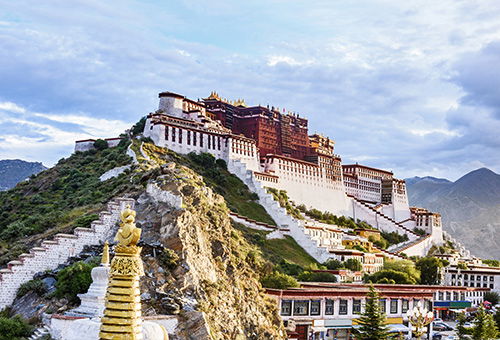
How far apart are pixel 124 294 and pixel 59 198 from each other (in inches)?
2001

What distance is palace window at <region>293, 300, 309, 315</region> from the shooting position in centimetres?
4249

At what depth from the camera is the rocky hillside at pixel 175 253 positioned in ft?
97.6

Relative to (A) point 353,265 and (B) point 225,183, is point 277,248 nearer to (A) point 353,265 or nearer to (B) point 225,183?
(A) point 353,265

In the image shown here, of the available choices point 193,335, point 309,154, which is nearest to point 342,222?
point 309,154

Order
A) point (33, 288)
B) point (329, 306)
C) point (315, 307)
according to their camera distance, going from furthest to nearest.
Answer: point (329, 306) < point (315, 307) < point (33, 288)

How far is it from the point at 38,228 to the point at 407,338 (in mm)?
28502

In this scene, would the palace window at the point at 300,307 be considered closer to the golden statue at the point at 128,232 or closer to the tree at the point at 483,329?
the tree at the point at 483,329

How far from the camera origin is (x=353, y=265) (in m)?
64.8

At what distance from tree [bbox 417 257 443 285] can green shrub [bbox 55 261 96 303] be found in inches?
1977

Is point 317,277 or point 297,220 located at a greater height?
point 297,220

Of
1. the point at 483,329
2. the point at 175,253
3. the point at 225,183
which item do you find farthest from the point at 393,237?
the point at 175,253

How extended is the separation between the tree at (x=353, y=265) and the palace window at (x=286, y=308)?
23.7 metres

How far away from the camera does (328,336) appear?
43.9 m

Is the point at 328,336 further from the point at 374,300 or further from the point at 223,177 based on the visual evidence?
the point at 223,177
